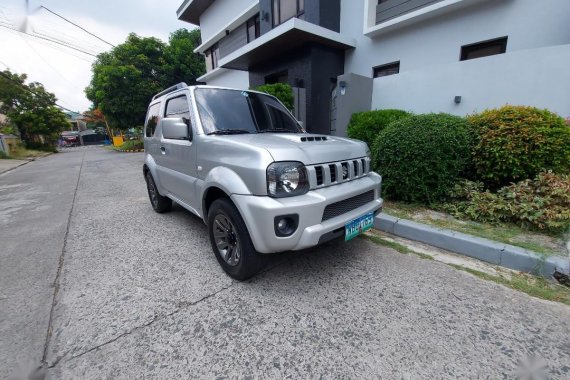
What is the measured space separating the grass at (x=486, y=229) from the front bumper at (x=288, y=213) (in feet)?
6.07

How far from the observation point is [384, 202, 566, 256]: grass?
2.60 meters

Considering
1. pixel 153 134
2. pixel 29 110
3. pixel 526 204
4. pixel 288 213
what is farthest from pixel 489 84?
pixel 29 110

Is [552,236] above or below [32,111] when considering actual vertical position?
below

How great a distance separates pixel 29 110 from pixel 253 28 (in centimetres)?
2521

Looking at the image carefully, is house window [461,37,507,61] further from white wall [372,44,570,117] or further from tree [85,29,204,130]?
tree [85,29,204,130]

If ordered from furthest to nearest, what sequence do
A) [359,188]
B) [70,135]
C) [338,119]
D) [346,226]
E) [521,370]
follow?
[70,135], [338,119], [359,188], [346,226], [521,370]

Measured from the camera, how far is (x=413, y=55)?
22.4 feet

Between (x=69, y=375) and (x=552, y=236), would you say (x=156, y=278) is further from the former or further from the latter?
(x=552, y=236)

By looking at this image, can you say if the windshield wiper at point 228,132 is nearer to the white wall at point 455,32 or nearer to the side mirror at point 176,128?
the side mirror at point 176,128

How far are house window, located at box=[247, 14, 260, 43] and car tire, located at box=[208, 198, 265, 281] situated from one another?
1234 cm

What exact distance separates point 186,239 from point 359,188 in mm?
2326

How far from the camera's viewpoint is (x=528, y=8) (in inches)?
197

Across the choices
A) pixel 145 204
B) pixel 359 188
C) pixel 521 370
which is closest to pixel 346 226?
pixel 359 188

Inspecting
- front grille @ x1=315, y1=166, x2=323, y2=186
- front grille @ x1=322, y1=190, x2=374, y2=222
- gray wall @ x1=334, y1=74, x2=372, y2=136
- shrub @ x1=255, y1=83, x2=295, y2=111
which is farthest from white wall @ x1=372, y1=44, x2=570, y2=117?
front grille @ x1=315, y1=166, x2=323, y2=186
